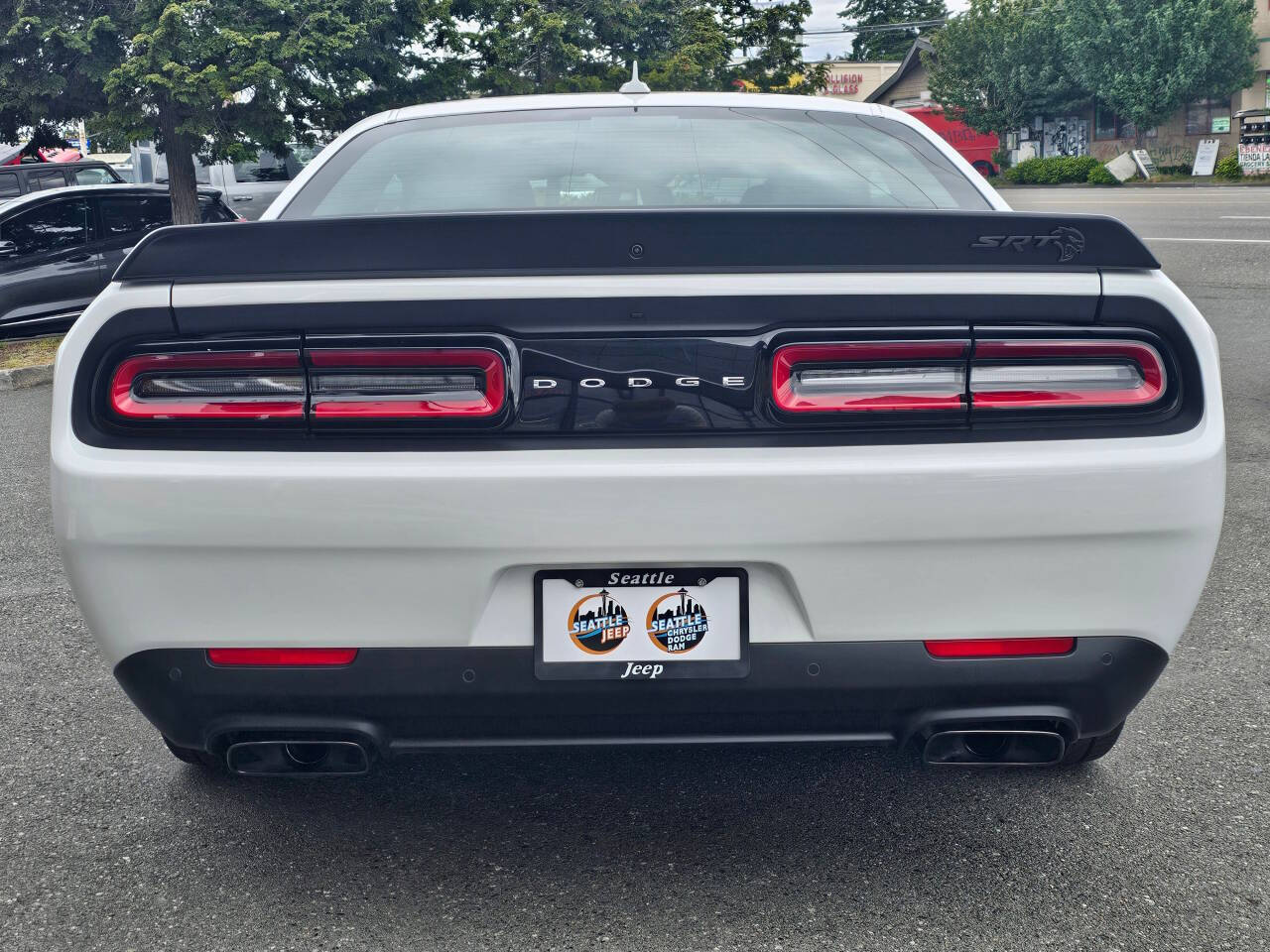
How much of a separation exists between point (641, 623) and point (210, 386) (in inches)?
32.8

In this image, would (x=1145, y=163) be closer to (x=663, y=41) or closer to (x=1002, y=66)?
(x=1002, y=66)

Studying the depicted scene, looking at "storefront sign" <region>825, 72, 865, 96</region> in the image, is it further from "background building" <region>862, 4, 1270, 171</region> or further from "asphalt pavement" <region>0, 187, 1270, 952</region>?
"asphalt pavement" <region>0, 187, 1270, 952</region>

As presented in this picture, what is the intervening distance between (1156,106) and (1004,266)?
49949mm

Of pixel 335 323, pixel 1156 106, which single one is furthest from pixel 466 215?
pixel 1156 106

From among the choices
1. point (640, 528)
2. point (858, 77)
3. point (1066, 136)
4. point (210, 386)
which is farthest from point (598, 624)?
point (858, 77)

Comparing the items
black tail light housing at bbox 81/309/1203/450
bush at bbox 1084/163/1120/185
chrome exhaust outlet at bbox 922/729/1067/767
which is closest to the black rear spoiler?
black tail light housing at bbox 81/309/1203/450

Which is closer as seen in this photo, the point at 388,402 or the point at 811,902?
the point at 388,402

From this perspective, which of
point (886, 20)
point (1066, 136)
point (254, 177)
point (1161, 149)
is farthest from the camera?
point (886, 20)

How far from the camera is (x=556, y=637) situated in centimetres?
220

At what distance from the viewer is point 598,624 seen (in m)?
2.21

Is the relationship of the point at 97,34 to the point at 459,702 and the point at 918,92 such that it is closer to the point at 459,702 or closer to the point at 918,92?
the point at 459,702

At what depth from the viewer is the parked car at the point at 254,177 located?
1956 centimetres

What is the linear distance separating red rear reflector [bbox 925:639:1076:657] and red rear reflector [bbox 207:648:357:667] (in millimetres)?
1019

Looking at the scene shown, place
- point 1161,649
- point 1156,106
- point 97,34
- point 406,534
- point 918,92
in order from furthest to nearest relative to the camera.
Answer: point 918,92
point 1156,106
point 97,34
point 1161,649
point 406,534
